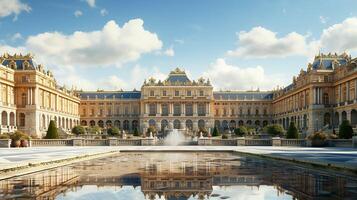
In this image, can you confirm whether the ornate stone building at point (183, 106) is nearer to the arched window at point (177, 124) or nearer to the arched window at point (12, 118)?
the arched window at point (177, 124)

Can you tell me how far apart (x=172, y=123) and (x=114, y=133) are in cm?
2826

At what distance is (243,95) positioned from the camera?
9538cm

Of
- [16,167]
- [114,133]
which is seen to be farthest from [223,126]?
[16,167]

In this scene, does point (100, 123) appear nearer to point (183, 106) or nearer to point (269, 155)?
point (183, 106)

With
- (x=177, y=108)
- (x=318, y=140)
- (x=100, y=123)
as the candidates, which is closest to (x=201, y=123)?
(x=177, y=108)

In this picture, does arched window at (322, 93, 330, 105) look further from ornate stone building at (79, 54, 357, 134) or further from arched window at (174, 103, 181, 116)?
arched window at (174, 103, 181, 116)

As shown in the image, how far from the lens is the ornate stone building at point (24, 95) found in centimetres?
5469

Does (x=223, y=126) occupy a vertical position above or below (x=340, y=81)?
below

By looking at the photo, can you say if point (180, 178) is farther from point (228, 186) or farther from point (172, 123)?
point (172, 123)

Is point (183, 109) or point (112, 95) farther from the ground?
point (112, 95)

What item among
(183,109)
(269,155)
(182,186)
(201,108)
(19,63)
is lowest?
(269,155)

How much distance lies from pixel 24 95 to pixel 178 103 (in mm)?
38045

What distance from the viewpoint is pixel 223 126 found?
301 feet

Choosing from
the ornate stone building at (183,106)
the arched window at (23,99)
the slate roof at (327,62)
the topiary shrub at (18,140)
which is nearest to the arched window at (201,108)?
the ornate stone building at (183,106)
